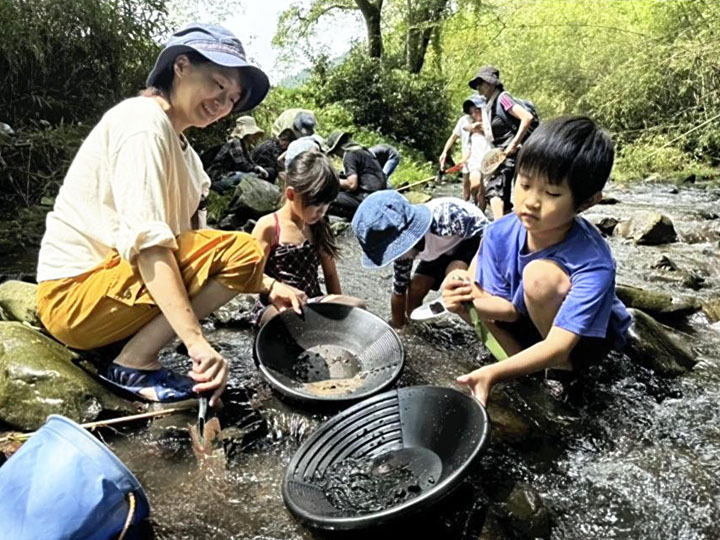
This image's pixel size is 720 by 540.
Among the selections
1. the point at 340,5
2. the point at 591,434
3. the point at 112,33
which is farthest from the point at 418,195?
the point at 340,5

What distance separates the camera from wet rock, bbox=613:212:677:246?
589 centimetres

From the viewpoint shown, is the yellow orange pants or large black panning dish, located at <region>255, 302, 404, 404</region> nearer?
the yellow orange pants

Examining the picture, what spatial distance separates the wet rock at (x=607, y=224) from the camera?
6410 mm

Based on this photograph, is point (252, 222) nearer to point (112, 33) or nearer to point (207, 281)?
point (112, 33)

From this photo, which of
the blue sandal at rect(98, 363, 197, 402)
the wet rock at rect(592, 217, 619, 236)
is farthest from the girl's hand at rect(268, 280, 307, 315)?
the wet rock at rect(592, 217, 619, 236)

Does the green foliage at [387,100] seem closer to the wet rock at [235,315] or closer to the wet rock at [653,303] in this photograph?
the wet rock at [235,315]

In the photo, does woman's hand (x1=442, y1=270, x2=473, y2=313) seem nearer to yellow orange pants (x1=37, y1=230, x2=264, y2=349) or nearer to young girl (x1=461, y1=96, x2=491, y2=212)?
yellow orange pants (x1=37, y1=230, x2=264, y2=349)

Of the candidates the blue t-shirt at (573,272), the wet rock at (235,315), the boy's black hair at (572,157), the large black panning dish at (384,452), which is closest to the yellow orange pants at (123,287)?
the large black panning dish at (384,452)

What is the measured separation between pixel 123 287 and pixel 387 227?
3.84 ft

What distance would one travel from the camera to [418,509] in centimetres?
135

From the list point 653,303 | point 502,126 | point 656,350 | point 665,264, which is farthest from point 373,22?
point 656,350

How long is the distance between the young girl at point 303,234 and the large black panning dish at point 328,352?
4.7 inches

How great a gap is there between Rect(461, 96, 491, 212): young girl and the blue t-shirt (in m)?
3.96

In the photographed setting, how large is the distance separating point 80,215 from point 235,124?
6.45 metres
